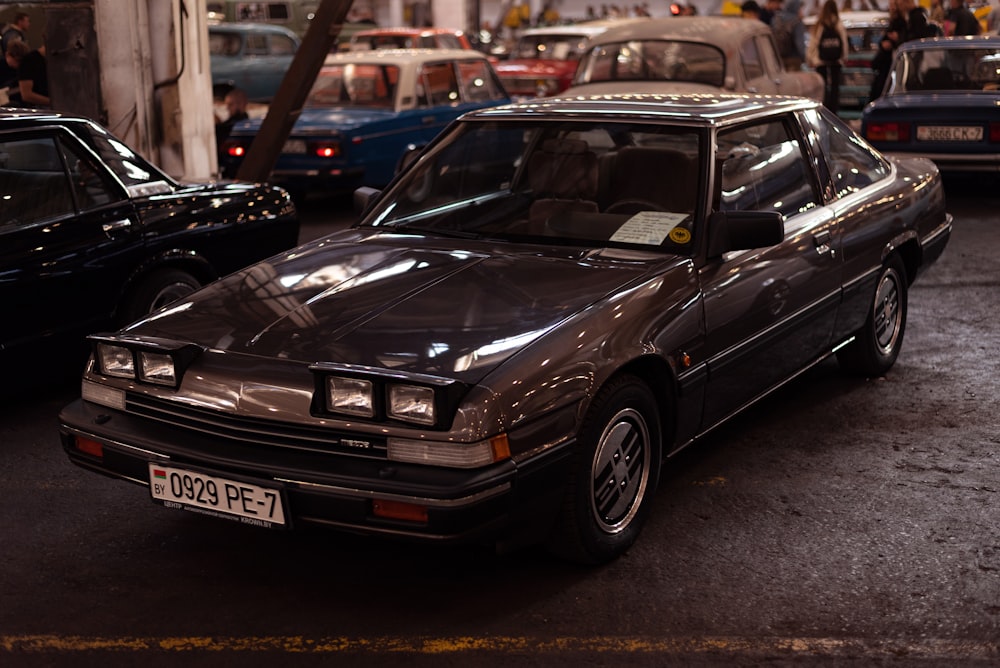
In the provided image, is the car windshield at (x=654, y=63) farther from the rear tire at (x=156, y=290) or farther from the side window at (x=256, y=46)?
the side window at (x=256, y=46)

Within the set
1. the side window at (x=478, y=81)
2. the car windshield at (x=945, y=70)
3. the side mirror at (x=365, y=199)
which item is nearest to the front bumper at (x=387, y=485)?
the side mirror at (x=365, y=199)

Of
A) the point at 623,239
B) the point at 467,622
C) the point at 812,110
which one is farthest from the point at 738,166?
the point at 467,622

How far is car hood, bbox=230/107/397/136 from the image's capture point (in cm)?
1089

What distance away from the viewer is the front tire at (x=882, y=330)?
5.80 m

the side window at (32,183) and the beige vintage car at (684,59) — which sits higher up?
the beige vintage car at (684,59)

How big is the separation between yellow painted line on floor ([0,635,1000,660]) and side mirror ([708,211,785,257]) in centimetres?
143

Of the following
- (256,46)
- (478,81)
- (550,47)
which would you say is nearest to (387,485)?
(478,81)

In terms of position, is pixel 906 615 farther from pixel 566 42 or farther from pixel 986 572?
pixel 566 42

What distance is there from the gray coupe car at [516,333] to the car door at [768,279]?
0.04 ft

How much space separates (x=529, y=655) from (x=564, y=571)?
1.80ft

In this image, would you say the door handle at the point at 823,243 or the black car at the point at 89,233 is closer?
the door handle at the point at 823,243

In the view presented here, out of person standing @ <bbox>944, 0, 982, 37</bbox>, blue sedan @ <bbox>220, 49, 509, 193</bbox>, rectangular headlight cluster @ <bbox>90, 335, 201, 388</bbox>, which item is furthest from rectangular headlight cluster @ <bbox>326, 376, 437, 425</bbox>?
person standing @ <bbox>944, 0, 982, 37</bbox>

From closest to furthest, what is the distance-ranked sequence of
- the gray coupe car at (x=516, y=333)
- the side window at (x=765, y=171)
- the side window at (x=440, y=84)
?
the gray coupe car at (x=516, y=333) → the side window at (x=765, y=171) → the side window at (x=440, y=84)

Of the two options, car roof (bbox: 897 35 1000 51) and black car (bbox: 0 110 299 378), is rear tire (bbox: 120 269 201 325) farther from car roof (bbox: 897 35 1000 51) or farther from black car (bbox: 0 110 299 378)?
car roof (bbox: 897 35 1000 51)
